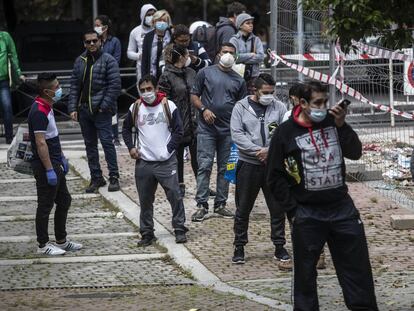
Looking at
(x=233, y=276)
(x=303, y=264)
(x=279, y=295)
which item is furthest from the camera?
(x=233, y=276)

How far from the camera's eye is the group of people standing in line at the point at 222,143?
8.21 meters

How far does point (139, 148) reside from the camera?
11867mm

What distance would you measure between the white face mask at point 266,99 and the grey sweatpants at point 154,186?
1.30 metres

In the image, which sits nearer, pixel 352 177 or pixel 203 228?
pixel 203 228

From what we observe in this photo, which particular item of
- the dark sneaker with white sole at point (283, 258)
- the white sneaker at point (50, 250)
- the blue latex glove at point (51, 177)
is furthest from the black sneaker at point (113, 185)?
the dark sneaker with white sole at point (283, 258)

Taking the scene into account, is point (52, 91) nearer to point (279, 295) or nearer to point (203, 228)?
point (203, 228)

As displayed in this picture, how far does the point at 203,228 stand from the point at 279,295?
296cm

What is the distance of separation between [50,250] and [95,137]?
3192 mm

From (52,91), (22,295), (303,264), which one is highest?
(52,91)

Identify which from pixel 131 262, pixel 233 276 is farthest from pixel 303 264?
pixel 131 262

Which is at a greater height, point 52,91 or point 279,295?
point 52,91

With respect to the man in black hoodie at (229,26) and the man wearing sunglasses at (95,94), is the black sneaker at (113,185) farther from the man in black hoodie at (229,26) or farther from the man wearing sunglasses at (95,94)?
the man in black hoodie at (229,26)

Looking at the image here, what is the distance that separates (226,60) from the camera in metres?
12.6

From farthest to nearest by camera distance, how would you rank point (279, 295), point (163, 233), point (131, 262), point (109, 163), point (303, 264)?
1. point (109, 163)
2. point (163, 233)
3. point (131, 262)
4. point (279, 295)
5. point (303, 264)
